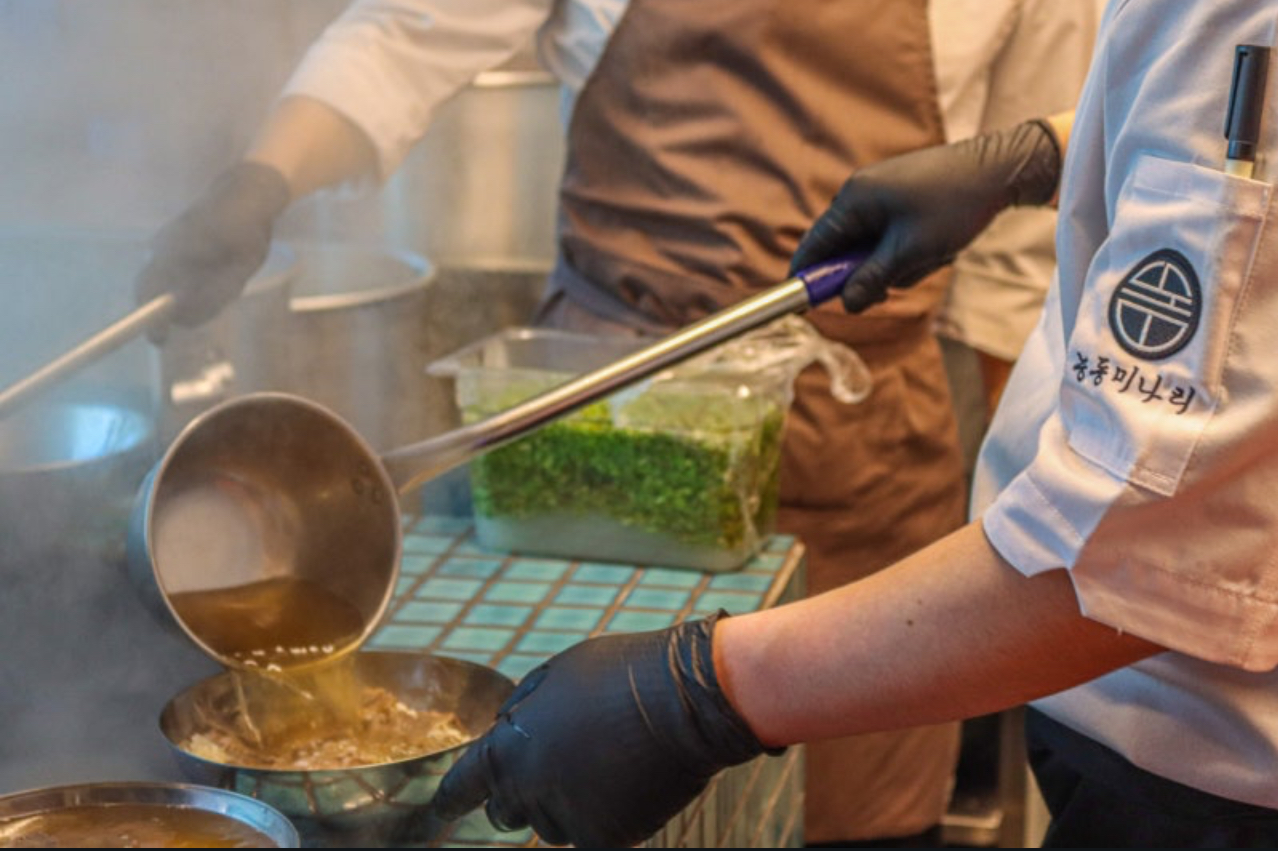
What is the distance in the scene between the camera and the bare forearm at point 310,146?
191cm

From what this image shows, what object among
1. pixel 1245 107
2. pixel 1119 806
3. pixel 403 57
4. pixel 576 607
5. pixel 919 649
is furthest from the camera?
pixel 403 57

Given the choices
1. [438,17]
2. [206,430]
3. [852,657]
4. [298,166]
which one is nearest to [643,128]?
[438,17]

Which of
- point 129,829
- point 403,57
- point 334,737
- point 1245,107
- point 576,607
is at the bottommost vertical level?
point 576,607

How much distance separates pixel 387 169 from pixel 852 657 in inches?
50.5

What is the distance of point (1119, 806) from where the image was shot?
1.19 metres

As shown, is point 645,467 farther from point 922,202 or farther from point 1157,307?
point 1157,307

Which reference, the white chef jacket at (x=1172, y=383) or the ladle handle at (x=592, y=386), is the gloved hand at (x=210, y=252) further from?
the white chef jacket at (x=1172, y=383)

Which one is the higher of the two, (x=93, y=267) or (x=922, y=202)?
(x=922, y=202)

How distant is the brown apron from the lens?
1978mm

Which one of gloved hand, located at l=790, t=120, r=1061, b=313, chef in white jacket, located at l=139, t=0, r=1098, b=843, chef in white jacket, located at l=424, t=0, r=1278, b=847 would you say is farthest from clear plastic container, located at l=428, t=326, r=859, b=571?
chef in white jacket, located at l=424, t=0, r=1278, b=847

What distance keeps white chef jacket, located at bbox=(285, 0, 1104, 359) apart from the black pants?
102 centimetres

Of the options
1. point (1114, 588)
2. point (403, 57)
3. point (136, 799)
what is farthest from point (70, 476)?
point (403, 57)

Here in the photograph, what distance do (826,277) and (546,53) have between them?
0.84 m

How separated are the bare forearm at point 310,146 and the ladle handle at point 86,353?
34 centimetres
